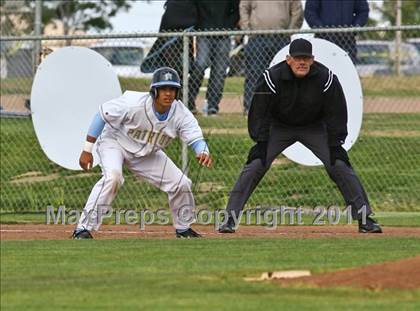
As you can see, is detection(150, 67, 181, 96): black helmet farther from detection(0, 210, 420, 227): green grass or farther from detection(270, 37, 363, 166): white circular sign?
detection(270, 37, 363, 166): white circular sign

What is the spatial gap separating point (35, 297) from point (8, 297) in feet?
0.58

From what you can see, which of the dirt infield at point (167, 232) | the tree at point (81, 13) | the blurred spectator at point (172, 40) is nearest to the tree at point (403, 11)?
the tree at point (81, 13)

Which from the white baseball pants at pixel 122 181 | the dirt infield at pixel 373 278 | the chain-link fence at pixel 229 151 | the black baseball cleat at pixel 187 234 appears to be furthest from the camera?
the chain-link fence at pixel 229 151

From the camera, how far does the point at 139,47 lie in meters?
27.0

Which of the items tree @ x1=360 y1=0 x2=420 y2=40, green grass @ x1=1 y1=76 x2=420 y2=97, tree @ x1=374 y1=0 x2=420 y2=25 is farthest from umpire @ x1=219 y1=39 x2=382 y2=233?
tree @ x1=374 y1=0 x2=420 y2=25

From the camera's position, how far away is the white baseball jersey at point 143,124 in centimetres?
1294

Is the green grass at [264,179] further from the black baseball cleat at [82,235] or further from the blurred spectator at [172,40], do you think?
the black baseball cleat at [82,235]

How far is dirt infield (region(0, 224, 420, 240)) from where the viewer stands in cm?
1361

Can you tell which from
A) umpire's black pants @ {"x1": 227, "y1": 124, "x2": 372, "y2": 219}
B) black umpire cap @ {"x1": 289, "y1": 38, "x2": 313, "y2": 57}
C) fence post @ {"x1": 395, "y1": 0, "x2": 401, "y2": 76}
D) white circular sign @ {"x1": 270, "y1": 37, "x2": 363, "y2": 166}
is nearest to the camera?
black umpire cap @ {"x1": 289, "y1": 38, "x2": 313, "y2": 57}

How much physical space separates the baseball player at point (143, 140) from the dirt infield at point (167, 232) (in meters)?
0.49

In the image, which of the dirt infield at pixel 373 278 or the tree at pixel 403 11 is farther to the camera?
the tree at pixel 403 11

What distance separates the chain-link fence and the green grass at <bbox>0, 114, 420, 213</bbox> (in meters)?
0.01

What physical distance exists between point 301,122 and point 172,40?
428 centimetres

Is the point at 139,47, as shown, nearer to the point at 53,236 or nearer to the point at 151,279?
the point at 53,236
